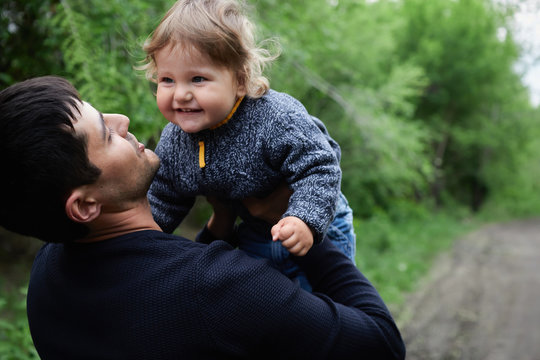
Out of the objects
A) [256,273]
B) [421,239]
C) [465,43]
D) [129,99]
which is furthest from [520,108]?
[256,273]

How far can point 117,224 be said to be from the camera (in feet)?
4.04

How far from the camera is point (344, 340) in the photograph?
3.69ft

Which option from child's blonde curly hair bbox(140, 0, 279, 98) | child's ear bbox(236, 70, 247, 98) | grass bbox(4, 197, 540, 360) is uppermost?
child's blonde curly hair bbox(140, 0, 279, 98)

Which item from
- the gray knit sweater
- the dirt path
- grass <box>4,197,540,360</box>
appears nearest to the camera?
the gray knit sweater

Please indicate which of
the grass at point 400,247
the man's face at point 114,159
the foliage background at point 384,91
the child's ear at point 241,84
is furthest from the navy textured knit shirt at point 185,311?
the grass at point 400,247

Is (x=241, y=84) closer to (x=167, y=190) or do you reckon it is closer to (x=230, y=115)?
(x=230, y=115)

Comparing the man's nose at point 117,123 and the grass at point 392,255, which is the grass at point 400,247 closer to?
the grass at point 392,255

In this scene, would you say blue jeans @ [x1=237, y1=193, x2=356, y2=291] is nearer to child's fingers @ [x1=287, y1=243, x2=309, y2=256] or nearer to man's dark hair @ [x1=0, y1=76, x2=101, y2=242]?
child's fingers @ [x1=287, y1=243, x2=309, y2=256]

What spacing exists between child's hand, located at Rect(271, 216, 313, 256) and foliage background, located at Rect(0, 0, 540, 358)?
0.98 metres

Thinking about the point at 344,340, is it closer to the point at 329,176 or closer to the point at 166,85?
the point at 329,176

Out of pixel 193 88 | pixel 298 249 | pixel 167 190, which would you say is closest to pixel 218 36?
pixel 193 88

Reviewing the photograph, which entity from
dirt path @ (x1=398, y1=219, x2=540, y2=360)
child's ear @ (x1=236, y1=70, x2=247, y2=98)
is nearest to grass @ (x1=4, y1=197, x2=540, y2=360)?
dirt path @ (x1=398, y1=219, x2=540, y2=360)

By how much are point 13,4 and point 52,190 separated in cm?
275

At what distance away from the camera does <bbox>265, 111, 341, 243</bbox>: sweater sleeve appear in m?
1.26
